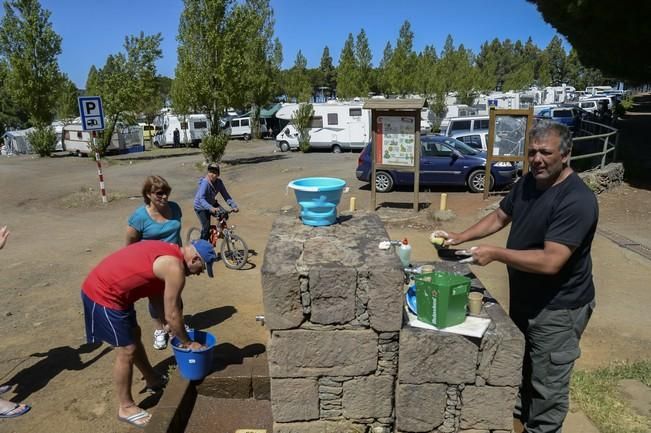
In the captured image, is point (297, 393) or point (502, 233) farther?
point (502, 233)

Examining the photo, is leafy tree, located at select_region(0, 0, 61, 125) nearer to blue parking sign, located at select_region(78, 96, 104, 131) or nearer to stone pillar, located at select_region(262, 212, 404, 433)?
blue parking sign, located at select_region(78, 96, 104, 131)

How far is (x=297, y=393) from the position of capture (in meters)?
3.03

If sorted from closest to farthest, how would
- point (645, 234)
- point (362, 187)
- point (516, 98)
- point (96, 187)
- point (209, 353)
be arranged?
point (209, 353) < point (645, 234) < point (362, 187) < point (96, 187) < point (516, 98)

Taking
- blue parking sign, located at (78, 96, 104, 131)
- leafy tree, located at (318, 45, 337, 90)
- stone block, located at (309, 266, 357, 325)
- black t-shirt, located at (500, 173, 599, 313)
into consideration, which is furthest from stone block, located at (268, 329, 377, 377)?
leafy tree, located at (318, 45, 337, 90)

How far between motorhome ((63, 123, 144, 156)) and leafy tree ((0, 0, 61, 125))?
2.14 m

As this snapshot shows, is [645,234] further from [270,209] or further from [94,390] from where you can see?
[94,390]

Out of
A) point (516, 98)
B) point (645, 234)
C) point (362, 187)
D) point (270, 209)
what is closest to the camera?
point (645, 234)

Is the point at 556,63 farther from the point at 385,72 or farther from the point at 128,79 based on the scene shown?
the point at 128,79

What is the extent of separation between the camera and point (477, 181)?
41.6 ft

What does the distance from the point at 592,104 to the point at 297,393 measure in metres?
42.1

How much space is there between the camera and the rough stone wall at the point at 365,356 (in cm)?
279

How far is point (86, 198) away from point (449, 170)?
10757 millimetres

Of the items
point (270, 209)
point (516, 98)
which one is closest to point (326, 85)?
point (516, 98)

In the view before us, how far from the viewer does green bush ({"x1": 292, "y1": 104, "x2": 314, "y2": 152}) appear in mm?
25766
